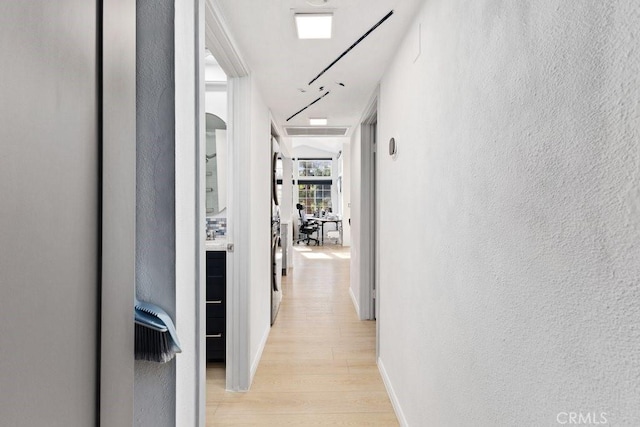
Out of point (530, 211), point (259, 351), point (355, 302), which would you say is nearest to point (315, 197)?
point (355, 302)

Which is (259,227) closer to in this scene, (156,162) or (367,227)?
(367,227)

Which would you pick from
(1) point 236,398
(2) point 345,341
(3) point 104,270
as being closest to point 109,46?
(3) point 104,270

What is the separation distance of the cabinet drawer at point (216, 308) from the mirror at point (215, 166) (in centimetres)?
87

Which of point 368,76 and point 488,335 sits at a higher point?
point 368,76

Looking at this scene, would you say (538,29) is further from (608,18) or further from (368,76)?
(368,76)

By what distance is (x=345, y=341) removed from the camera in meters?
3.25

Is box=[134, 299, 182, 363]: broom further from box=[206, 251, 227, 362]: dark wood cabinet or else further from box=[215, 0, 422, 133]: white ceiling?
box=[206, 251, 227, 362]: dark wood cabinet

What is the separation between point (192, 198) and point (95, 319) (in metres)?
0.78

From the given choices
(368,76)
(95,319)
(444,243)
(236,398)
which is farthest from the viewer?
(368,76)

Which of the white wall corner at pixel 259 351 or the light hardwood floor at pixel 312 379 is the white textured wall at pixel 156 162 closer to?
the light hardwood floor at pixel 312 379

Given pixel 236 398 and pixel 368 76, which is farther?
pixel 368 76

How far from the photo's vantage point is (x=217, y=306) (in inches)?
105

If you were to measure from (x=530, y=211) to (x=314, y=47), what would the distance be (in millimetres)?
1732

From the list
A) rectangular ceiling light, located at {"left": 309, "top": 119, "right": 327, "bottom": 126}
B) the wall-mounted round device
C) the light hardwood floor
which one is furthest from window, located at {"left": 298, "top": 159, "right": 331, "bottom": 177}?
the wall-mounted round device
